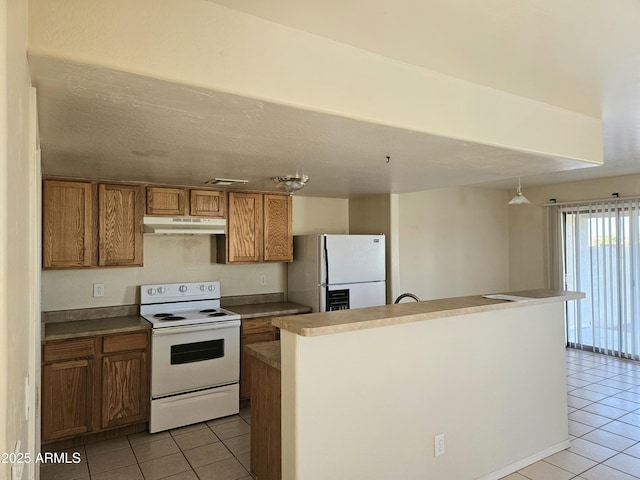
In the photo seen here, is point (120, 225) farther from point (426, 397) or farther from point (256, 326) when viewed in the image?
point (426, 397)

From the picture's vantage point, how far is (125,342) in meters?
3.43

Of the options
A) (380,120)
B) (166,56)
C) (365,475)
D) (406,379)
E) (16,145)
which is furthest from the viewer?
(406,379)

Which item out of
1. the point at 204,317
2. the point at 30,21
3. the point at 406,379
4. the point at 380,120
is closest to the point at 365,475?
the point at 406,379

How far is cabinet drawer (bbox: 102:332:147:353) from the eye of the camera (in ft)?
11.0

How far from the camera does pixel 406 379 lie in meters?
2.41

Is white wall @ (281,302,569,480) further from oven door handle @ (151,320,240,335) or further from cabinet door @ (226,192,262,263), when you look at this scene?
cabinet door @ (226,192,262,263)

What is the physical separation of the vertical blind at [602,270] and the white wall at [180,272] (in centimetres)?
327

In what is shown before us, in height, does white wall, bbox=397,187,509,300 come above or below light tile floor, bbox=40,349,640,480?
above

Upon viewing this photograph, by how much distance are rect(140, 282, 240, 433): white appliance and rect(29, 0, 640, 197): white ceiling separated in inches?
53.5

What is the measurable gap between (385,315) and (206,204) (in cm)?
242

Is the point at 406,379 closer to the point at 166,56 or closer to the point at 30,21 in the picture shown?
the point at 166,56

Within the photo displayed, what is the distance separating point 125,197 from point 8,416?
3245mm

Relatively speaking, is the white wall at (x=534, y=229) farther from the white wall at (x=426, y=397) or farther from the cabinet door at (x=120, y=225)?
the cabinet door at (x=120, y=225)

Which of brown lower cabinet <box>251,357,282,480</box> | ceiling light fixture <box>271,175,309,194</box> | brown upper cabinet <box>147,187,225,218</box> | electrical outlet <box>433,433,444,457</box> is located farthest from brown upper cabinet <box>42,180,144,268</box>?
electrical outlet <box>433,433,444,457</box>
